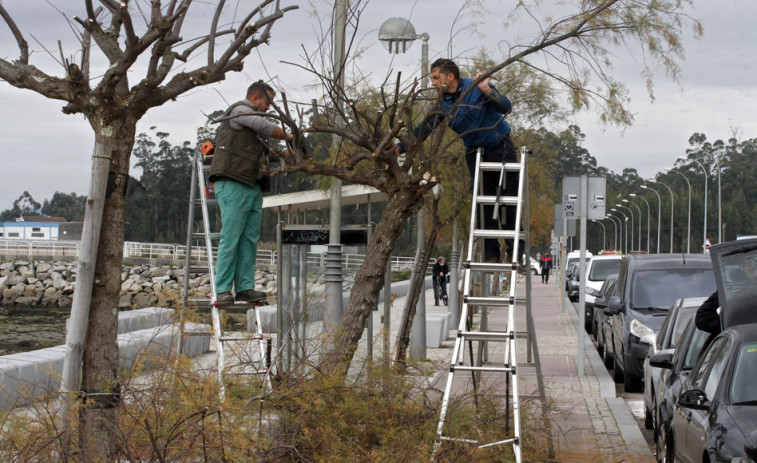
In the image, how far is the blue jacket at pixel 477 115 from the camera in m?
8.88

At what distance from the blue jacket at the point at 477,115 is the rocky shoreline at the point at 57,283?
4335 cm

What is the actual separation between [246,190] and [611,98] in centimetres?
310

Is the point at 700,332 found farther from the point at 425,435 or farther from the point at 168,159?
the point at 168,159

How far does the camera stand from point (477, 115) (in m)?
9.05

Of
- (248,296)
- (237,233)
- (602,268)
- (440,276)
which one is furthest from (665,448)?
(440,276)

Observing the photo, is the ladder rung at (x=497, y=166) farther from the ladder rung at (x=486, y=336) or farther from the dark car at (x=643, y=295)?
the dark car at (x=643, y=295)

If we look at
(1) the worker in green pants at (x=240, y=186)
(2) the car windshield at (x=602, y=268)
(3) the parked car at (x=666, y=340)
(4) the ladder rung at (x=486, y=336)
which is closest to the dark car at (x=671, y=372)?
(3) the parked car at (x=666, y=340)

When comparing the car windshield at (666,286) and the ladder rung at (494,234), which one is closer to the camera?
the ladder rung at (494,234)

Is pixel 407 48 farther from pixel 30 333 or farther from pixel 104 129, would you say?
pixel 30 333

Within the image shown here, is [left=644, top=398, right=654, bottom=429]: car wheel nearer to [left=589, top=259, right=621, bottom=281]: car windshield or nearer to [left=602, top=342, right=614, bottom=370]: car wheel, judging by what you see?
[left=602, top=342, right=614, bottom=370]: car wheel

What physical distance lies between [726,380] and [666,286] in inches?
359

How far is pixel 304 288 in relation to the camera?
12477 mm

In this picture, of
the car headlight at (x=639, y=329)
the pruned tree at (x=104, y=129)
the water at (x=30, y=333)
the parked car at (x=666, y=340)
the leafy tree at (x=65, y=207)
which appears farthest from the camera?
the leafy tree at (x=65, y=207)

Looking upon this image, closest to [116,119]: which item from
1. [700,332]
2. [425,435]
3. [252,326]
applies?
[425,435]
